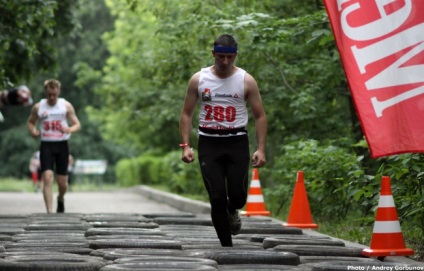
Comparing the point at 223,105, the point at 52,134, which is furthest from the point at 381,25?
the point at 52,134

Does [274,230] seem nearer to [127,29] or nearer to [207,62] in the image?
[207,62]

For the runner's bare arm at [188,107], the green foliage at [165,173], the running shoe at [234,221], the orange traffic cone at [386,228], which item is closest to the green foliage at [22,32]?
the green foliage at [165,173]

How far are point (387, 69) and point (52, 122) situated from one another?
8641 mm

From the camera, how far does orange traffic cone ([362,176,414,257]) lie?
9.09m

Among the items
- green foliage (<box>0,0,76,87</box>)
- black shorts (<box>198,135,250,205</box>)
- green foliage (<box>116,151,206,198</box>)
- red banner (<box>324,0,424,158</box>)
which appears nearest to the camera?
red banner (<box>324,0,424,158</box>)

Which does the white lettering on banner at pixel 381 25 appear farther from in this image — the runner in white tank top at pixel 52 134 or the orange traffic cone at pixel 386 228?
the runner in white tank top at pixel 52 134

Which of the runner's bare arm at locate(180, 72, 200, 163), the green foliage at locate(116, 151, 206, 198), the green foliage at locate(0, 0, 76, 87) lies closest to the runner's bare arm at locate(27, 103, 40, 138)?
the green foliage at locate(0, 0, 76, 87)

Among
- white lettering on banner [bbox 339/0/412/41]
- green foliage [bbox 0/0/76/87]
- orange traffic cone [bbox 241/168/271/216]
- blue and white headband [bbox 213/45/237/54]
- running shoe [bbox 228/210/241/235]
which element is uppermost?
green foliage [bbox 0/0/76/87]

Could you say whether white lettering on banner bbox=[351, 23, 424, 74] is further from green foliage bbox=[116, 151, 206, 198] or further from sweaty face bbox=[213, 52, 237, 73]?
green foliage bbox=[116, 151, 206, 198]

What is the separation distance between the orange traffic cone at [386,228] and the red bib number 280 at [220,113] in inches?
58.6

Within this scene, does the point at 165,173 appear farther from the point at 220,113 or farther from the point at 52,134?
the point at 220,113

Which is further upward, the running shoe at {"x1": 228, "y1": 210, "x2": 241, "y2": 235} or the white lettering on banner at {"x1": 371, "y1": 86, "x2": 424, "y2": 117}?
the white lettering on banner at {"x1": 371, "y1": 86, "x2": 424, "y2": 117}

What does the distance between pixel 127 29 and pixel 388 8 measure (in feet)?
97.9

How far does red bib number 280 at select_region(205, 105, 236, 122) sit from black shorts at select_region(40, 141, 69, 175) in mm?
6596
